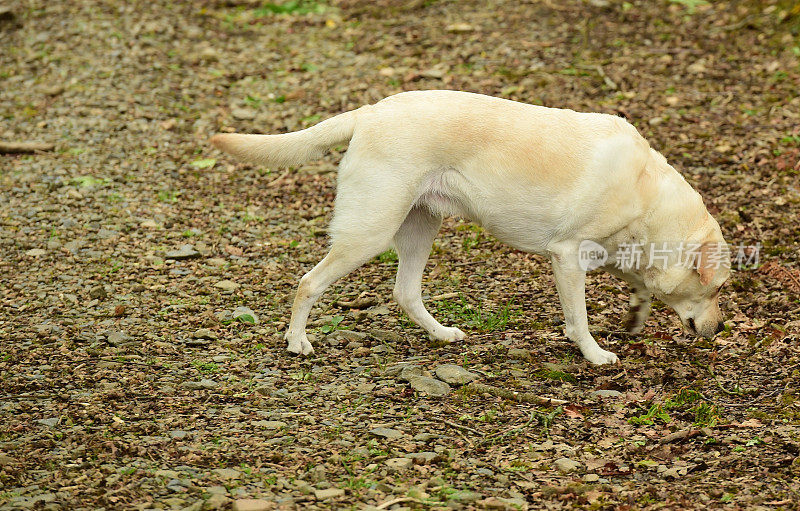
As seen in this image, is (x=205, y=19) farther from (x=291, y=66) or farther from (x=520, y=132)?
(x=520, y=132)

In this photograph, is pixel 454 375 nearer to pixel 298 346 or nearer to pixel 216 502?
pixel 298 346

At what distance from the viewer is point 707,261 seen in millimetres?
5133

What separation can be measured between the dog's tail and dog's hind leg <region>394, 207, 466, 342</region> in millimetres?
715

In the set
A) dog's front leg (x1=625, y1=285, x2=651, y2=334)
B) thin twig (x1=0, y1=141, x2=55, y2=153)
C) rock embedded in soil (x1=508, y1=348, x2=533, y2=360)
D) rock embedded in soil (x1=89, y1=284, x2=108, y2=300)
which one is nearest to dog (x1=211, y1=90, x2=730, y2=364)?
dog's front leg (x1=625, y1=285, x2=651, y2=334)

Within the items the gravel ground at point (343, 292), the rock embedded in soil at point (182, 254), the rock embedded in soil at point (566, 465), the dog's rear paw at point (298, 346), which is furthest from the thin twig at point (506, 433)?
the rock embedded in soil at point (182, 254)

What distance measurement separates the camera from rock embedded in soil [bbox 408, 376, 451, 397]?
483cm

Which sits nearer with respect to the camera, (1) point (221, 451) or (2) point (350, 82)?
(1) point (221, 451)

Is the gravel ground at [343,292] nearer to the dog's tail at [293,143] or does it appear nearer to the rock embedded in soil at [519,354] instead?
the rock embedded in soil at [519,354]

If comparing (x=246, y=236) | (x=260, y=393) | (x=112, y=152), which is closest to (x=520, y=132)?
(x=260, y=393)

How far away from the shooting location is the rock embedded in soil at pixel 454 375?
4961 millimetres

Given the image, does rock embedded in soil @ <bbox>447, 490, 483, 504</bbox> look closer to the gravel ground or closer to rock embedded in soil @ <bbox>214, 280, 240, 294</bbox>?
the gravel ground

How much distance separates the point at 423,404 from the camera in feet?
15.5

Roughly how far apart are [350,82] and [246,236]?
301 centimetres

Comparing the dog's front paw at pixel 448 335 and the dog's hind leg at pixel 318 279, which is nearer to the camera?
the dog's hind leg at pixel 318 279
